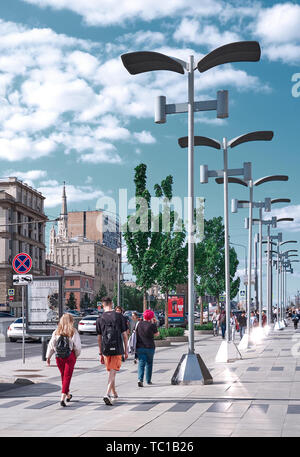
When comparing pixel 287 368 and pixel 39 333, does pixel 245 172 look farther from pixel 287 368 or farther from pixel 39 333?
pixel 39 333

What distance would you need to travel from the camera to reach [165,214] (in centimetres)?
3581

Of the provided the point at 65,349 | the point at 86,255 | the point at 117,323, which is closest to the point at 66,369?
the point at 65,349

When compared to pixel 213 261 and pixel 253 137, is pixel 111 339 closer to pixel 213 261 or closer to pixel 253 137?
pixel 253 137

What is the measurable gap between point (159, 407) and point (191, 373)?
13.0 ft

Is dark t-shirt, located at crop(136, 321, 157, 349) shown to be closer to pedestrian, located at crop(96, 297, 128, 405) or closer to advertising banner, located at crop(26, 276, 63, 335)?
pedestrian, located at crop(96, 297, 128, 405)

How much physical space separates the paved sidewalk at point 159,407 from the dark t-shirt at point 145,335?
0.92 meters

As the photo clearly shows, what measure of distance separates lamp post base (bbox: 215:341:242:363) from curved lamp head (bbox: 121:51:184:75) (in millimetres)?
9973

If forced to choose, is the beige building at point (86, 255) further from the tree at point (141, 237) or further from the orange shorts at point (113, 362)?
the orange shorts at point (113, 362)

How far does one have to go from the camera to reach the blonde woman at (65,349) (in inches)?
467

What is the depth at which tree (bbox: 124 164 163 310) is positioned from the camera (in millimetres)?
32531

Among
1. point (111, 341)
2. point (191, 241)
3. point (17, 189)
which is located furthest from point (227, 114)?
point (17, 189)

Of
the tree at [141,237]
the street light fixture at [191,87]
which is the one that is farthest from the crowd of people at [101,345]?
the tree at [141,237]

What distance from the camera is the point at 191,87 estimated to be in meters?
16.6

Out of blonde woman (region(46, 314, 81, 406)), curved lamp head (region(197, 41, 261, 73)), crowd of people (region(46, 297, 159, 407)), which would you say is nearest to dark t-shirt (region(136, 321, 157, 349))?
crowd of people (region(46, 297, 159, 407))
